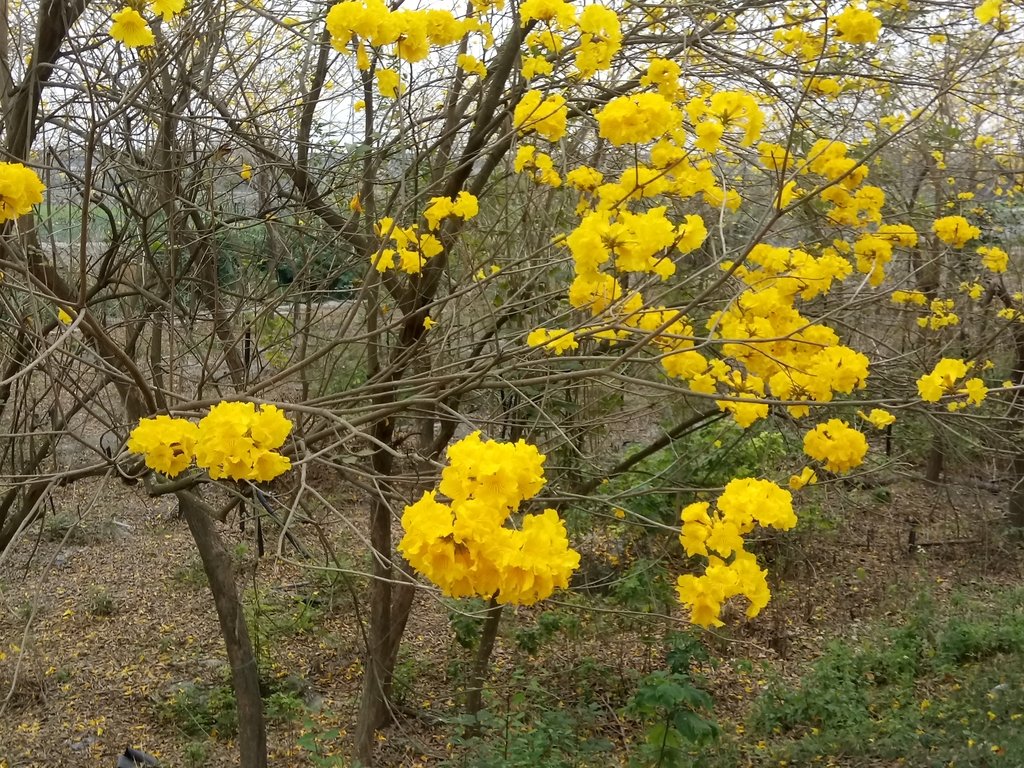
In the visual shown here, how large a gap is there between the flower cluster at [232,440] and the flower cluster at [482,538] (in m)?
0.45

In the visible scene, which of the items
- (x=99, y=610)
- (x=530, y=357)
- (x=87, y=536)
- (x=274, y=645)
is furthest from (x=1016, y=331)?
(x=87, y=536)

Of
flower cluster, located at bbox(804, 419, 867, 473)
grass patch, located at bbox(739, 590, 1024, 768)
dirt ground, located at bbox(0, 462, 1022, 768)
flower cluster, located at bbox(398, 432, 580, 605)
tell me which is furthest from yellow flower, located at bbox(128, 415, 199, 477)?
grass patch, located at bbox(739, 590, 1024, 768)

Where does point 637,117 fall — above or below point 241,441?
above

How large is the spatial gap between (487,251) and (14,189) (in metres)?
3.56

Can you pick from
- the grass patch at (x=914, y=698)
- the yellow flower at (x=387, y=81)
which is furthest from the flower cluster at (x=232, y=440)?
the grass patch at (x=914, y=698)

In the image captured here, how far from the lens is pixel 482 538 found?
1341 millimetres

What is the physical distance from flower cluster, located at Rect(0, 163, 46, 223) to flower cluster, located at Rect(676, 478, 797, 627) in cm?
168

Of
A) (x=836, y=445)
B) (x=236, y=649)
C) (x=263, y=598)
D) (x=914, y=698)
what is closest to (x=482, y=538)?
(x=836, y=445)

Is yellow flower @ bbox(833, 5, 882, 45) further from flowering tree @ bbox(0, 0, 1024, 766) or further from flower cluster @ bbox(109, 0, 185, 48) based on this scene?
flower cluster @ bbox(109, 0, 185, 48)

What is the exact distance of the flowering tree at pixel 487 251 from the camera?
6.74ft

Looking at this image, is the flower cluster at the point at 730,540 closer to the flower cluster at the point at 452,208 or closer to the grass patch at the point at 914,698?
the flower cluster at the point at 452,208

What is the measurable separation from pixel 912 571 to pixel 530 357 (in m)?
6.24

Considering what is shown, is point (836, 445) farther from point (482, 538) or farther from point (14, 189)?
point (14, 189)

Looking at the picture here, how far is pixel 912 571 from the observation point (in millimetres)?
7617
